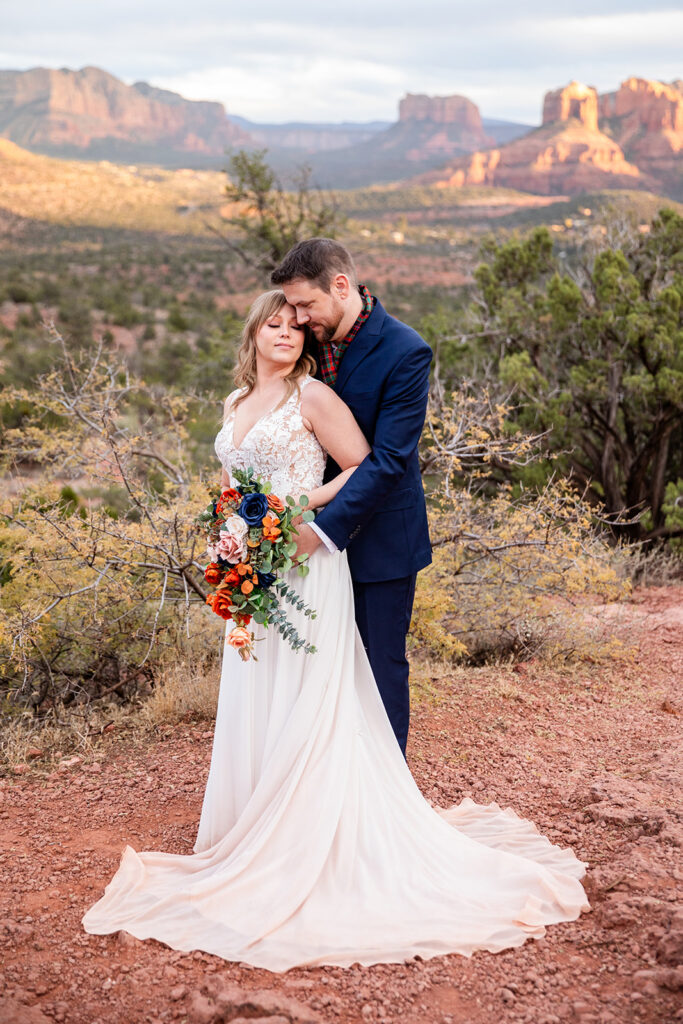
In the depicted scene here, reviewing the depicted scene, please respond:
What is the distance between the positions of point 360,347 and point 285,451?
458mm

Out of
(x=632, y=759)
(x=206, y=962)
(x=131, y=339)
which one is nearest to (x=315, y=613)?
(x=206, y=962)

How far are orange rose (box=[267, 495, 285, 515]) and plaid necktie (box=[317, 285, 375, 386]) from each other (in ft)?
1.79

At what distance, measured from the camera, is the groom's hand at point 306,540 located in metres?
3.00

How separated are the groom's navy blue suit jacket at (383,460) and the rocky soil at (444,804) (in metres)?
1.30

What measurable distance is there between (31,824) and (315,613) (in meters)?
1.80

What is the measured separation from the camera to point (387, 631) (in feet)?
10.8

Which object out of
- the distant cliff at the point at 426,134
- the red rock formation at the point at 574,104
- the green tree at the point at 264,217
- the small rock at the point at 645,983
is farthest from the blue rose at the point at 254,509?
the distant cliff at the point at 426,134

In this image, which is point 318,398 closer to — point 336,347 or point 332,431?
point 332,431

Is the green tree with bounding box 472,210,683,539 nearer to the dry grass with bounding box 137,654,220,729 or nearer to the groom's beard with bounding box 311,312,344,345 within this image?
the dry grass with bounding box 137,654,220,729

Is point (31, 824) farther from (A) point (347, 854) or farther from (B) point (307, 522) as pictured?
(B) point (307, 522)

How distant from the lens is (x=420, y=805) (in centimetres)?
316

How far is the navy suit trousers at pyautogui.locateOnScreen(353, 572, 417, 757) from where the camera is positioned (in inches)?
128

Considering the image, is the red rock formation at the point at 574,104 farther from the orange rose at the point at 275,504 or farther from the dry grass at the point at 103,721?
the orange rose at the point at 275,504

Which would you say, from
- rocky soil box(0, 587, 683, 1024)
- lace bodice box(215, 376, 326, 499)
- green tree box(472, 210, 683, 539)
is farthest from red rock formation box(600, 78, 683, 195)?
lace bodice box(215, 376, 326, 499)
